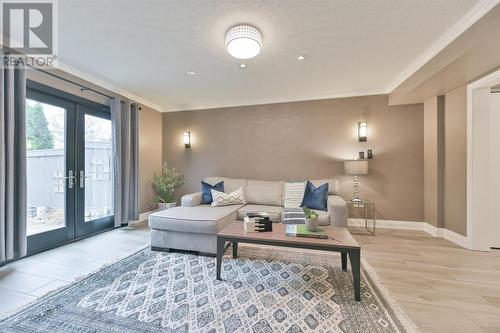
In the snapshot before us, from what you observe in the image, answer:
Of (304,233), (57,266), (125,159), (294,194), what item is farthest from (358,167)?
(57,266)

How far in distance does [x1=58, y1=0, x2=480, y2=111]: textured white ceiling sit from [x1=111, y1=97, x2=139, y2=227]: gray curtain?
1.42 ft

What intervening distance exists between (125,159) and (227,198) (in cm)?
197

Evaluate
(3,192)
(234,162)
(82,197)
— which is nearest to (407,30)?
(234,162)

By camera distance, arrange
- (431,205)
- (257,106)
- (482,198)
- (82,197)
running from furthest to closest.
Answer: (257,106)
(431,205)
(82,197)
(482,198)

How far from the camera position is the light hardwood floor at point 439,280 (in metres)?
1.52

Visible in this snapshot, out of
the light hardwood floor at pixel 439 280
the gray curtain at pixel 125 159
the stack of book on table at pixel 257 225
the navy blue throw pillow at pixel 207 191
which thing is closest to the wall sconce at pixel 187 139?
the gray curtain at pixel 125 159

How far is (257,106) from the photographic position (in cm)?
436

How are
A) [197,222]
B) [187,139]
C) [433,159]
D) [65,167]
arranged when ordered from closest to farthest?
[197,222]
[65,167]
[433,159]
[187,139]

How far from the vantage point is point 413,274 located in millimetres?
2160

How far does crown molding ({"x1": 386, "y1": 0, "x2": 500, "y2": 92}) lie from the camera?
175 centimetres

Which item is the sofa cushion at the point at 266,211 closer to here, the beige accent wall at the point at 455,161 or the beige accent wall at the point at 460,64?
the beige accent wall at the point at 455,161

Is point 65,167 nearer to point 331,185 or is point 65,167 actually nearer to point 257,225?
point 257,225

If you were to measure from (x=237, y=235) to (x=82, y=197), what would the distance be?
2757mm

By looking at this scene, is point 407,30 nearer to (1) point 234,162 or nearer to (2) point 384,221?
(2) point 384,221
